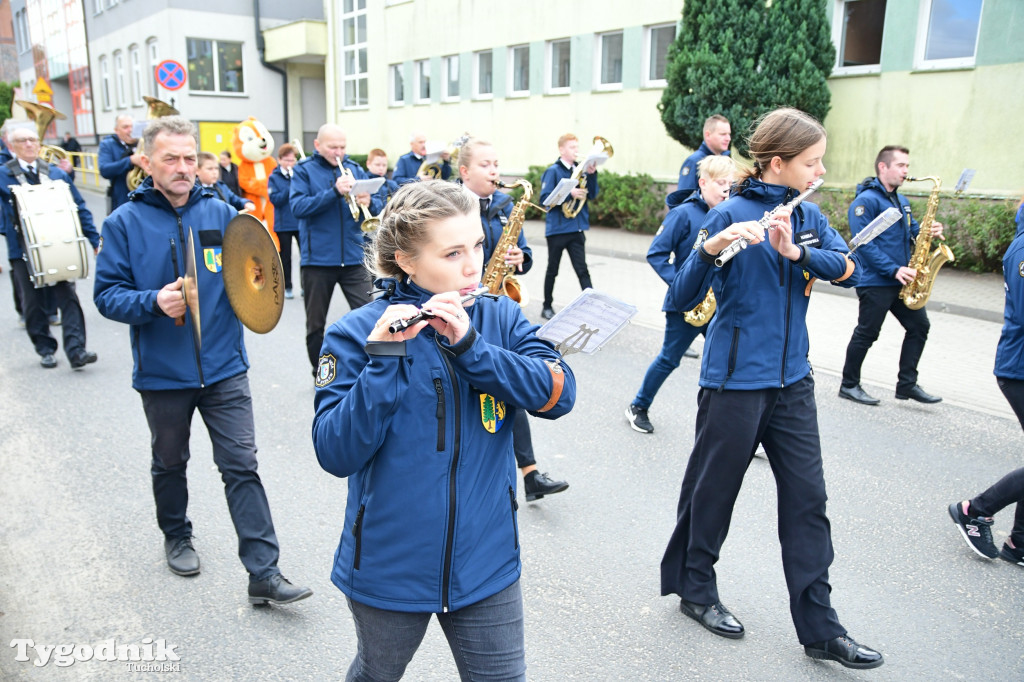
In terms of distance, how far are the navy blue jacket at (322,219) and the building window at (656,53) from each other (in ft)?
42.9

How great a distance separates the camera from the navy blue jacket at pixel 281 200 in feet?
33.4

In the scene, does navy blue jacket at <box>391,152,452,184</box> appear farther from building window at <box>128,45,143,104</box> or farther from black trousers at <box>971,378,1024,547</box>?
building window at <box>128,45,143,104</box>

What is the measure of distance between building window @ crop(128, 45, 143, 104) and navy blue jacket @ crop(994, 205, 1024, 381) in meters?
37.4

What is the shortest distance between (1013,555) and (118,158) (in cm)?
997

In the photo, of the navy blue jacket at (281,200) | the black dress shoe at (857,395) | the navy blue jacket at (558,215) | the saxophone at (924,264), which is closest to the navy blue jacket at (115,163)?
the navy blue jacket at (281,200)

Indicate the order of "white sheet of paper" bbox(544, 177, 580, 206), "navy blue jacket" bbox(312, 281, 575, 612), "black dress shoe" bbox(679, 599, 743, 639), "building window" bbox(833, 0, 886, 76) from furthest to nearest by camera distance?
1. "building window" bbox(833, 0, 886, 76)
2. "white sheet of paper" bbox(544, 177, 580, 206)
3. "black dress shoe" bbox(679, 599, 743, 639)
4. "navy blue jacket" bbox(312, 281, 575, 612)

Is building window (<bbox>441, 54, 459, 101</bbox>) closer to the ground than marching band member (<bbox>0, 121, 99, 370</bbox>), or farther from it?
farther from it

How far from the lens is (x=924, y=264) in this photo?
684cm

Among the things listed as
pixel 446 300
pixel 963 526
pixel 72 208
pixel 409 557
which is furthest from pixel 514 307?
pixel 72 208

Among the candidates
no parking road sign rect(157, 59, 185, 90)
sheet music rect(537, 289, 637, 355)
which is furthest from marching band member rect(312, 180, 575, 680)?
no parking road sign rect(157, 59, 185, 90)

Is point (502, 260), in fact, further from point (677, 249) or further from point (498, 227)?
point (677, 249)

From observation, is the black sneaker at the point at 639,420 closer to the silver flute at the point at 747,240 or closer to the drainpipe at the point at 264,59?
the silver flute at the point at 747,240

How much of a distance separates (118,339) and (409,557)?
7648 mm

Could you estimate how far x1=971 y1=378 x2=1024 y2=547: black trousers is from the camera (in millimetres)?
4043
